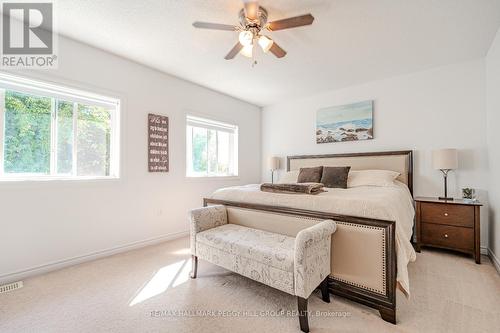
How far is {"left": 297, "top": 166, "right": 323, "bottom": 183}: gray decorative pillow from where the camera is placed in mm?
3446

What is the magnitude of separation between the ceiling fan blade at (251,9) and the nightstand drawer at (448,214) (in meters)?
3.07

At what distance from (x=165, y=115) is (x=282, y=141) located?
2.52m

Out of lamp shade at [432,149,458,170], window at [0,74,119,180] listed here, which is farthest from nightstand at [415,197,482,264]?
window at [0,74,119,180]

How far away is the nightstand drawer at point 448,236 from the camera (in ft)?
8.82

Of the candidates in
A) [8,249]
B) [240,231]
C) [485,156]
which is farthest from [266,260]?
[485,156]

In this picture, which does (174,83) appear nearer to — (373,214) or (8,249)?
(8,249)

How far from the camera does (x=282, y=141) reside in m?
4.93

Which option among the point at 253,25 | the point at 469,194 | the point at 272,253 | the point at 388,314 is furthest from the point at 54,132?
the point at 469,194

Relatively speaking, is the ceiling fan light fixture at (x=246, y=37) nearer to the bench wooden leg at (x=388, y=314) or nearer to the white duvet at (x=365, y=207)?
the white duvet at (x=365, y=207)

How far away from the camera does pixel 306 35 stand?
8.02 ft

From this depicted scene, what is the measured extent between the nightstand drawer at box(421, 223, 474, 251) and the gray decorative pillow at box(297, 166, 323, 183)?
1.49 metres

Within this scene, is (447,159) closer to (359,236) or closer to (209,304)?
(359,236)

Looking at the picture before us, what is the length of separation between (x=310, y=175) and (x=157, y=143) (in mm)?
2413
